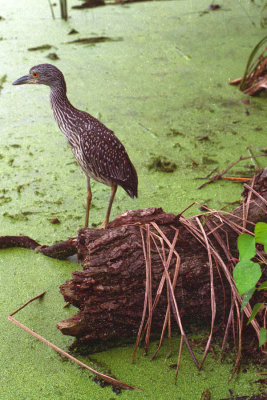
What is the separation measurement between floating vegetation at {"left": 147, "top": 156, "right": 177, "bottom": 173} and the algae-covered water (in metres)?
0.02

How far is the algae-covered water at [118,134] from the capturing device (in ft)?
5.09

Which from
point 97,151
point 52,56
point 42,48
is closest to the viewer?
point 97,151

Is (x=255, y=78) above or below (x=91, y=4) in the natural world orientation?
below

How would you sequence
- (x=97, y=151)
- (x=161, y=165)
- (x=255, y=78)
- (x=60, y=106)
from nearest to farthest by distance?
(x=97, y=151) → (x=60, y=106) → (x=161, y=165) → (x=255, y=78)

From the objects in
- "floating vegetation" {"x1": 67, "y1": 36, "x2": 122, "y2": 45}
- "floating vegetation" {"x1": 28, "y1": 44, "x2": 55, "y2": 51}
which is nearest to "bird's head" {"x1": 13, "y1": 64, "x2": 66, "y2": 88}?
"floating vegetation" {"x1": 28, "y1": 44, "x2": 55, "y2": 51}

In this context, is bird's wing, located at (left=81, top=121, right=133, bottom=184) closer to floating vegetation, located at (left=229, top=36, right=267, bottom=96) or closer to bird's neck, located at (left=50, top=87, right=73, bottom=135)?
bird's neck, located at (left=50, top=87, right=73, bottom=135)

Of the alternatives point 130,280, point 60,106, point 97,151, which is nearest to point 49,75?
point 60,106

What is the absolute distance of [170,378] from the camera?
4.98ft

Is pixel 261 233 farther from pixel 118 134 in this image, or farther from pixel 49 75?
pixel 118 134

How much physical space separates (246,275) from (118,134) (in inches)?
75.2

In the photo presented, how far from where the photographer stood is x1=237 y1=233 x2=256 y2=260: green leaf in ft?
4.37

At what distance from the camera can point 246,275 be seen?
131cm

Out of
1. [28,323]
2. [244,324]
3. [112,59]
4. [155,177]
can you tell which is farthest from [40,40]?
[244,324]

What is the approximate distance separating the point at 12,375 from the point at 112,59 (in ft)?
9.98
